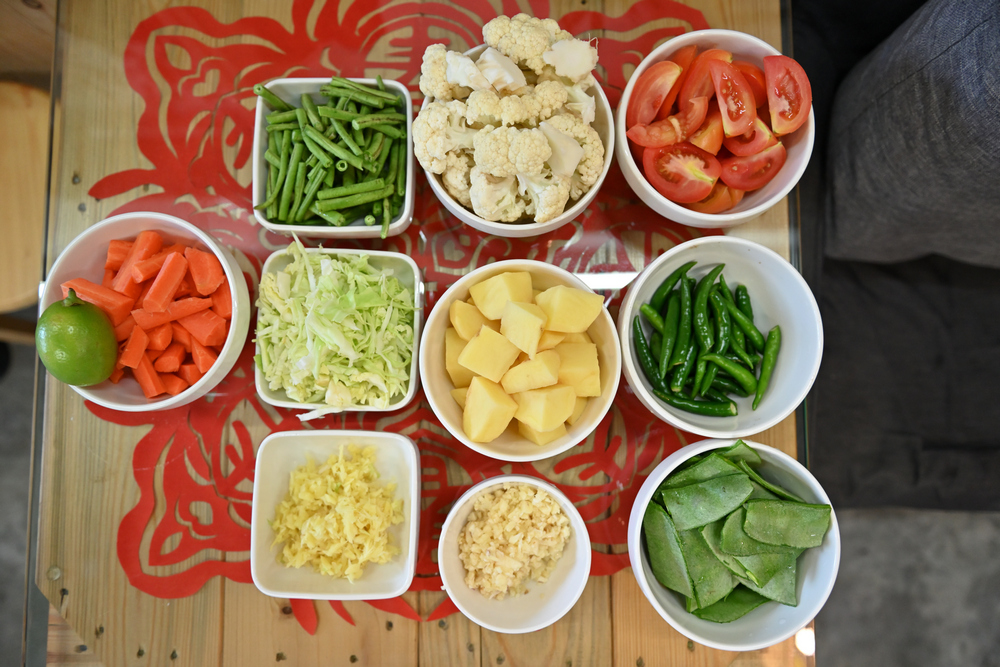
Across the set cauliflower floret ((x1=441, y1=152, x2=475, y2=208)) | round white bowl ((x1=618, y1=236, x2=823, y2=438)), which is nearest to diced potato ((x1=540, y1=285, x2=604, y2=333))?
round white bowl ((x1=618, y1=236, x2=823, y2=438))

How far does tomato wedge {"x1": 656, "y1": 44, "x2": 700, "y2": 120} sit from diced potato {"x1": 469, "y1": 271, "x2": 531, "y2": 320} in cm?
63

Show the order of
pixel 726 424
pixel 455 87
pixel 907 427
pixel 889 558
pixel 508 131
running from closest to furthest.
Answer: pixel 508 131 → pixel 455 87 → pixel 726 424 → pixel 907 427 → pixel 889 558

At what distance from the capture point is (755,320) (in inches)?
70.1

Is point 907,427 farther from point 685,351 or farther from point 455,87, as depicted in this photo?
point 455,87

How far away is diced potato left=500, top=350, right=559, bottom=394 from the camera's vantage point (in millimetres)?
1447

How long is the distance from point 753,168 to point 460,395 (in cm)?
104

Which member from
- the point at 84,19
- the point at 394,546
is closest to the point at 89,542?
the point at 394,546

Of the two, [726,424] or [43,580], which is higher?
[726,424]

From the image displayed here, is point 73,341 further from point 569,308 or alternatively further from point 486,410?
point 569,308

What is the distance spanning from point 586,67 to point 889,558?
2.89 metres

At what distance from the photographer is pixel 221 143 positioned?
186 centimetres

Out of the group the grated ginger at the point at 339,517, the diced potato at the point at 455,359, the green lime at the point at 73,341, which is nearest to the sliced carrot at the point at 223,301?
the green lime at the point at 73,341

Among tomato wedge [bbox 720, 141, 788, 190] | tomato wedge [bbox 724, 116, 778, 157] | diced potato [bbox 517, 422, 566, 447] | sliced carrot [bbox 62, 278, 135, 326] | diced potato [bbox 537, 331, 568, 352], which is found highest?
tomato wedge [bbox 724, 116, 778, 157]

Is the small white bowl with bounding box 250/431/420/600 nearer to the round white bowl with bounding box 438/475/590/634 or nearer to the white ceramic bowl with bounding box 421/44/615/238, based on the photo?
the round white bowl with bounding box 438/475/590/634
